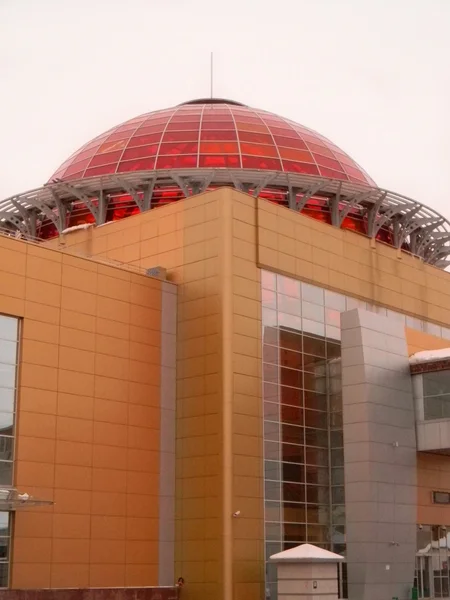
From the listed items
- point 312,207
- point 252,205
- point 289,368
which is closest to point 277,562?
point 289,368

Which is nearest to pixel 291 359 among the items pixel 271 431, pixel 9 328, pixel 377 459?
pixel 271 431

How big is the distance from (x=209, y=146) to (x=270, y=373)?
1561 centimetres

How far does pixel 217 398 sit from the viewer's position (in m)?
37.8

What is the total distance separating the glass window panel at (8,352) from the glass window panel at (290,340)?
11.3 meters

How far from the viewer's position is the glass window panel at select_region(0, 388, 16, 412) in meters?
34.0

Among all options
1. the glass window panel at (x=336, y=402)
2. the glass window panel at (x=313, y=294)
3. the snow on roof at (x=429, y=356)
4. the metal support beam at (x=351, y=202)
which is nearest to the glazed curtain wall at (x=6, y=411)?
the glass window panel at (x=313, y=294)

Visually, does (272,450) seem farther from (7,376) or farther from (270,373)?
(7,376)

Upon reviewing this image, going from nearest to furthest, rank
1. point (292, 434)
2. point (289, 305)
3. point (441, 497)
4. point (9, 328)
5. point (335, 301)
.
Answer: point (9, 328)
point (292, 434)
point (289, 305)
point (335, 301)
point (441, 497)

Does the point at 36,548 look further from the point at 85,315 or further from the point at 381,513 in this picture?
the point at 381,513

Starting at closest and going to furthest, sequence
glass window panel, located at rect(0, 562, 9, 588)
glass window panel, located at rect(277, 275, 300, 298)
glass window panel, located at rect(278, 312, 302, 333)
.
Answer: glass window panel, located at rect(0, 562, 9, 588)
glass window panel, located at rect(278, 312, 302, 333)
glass window panel, located at rect(277, 275, 300, 298)

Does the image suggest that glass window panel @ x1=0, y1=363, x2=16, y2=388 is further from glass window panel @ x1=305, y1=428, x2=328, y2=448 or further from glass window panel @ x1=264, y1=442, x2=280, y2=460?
glass window panel @ x1=305, y1=428, x2=328, y2=448

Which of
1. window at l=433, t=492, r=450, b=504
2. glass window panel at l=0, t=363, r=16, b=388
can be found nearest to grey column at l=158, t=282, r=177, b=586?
glass window panel at l=0, t=363, r=16, b=388

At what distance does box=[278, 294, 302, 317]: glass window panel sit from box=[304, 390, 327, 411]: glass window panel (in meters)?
3.40

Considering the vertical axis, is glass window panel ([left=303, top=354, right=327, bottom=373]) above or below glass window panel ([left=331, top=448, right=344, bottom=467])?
above
